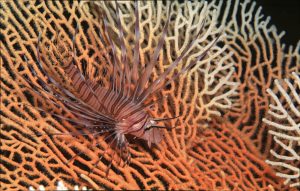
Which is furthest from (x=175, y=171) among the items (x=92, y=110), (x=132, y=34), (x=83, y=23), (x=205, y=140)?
(x=83, y=23)

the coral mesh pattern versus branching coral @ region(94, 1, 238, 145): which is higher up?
branching coral @ region(94, 1, 238, 145)

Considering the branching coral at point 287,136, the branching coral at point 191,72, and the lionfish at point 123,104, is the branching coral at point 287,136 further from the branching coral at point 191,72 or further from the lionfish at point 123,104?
the lionfish at point 123,104

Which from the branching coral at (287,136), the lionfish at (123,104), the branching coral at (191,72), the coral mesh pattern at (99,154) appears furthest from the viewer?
the branching coral at (191,72)

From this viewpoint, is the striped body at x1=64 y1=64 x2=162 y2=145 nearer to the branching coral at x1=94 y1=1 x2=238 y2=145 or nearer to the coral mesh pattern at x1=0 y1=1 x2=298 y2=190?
the coral mesh pattern at x1=0 y1=1 x2=298 y2=190

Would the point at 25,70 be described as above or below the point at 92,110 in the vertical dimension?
above

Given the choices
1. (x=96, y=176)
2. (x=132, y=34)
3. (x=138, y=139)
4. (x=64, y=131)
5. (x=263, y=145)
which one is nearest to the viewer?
(x=96, y=176)

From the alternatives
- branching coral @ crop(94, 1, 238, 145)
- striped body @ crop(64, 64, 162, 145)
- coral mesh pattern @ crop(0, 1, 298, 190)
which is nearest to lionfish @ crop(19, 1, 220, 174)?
striped body @ crop(64, 64, 162, 145)

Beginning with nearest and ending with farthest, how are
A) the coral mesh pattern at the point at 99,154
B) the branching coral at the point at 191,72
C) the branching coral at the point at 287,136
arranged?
the branching coral at the point at 287,136 → the coral mesh pattern at the point at 99,154 → the branching coral at the point at 191,72

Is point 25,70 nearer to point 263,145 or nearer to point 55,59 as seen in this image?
point 55,59

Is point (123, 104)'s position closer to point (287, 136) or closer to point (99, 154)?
point (99, 154)

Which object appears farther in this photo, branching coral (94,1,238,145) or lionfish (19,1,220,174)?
branching coral (94,1,238,145)

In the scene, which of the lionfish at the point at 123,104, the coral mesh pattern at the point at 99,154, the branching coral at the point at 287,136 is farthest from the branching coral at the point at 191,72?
the branching coral at the point at 287,136
